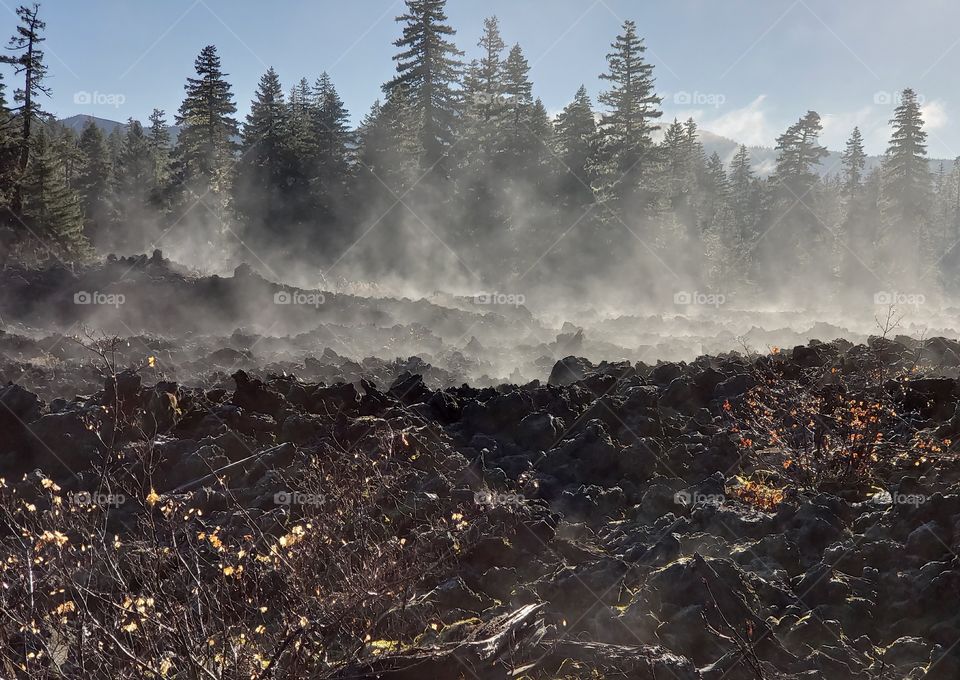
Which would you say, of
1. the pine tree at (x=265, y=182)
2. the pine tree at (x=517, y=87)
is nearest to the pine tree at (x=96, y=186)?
the pine tree at (x=265, y=182)

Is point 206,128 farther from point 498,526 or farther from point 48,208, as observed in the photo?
point 498,526

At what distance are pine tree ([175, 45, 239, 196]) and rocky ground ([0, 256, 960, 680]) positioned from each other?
33.9 meters

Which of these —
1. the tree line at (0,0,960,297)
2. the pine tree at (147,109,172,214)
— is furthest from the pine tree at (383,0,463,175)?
the pine tree at (147,109,172,214)

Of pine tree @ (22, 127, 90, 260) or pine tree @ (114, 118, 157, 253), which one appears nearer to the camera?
pine tree @ (22, 127, 90, 260)

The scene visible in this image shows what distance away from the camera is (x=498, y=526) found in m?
8.16

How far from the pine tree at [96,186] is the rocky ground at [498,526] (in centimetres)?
4072

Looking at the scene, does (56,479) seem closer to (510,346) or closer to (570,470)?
(570,470)

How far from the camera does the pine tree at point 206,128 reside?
4575cm

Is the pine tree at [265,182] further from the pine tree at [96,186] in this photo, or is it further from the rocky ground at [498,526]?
the rocky ground at [498,526]

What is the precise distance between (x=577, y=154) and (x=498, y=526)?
4259 cm

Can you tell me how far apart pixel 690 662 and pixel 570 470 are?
15.5 feet

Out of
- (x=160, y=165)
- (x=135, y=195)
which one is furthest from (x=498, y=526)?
(x=160, y=165)

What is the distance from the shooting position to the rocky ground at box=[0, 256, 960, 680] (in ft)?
17.6

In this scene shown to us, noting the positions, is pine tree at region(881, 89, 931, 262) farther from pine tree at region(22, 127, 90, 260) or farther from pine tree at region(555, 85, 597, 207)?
pine tree at region(22, 127, 90, 260)
